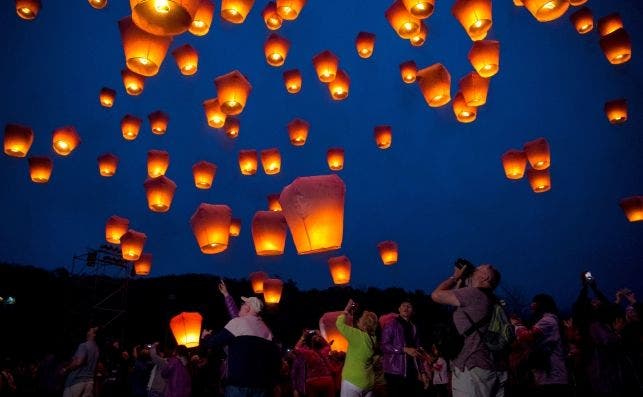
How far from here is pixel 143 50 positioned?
15.0 ft

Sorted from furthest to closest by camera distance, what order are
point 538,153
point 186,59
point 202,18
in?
point 186,59
point 538,153
point 202,18

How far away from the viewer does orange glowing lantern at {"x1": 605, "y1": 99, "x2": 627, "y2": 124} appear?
8047 millimetres

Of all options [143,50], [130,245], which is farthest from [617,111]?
[130,245]

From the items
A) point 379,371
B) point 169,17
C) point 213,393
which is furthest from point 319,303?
point 169,17

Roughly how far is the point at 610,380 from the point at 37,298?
95.7 feet

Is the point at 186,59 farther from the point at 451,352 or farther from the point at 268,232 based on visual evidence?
the point at 451,352

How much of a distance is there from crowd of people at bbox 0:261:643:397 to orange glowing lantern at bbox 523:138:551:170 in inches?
92.8

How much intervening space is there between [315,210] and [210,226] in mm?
2429

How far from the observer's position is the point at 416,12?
519cm

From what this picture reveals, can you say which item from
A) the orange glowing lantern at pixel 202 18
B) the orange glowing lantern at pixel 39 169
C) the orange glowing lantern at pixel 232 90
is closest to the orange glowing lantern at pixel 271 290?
the orange glowing lantern at pixel 39 169

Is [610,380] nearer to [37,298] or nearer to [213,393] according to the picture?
[213,393]

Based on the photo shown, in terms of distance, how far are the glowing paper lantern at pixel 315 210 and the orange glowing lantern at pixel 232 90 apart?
125 inches

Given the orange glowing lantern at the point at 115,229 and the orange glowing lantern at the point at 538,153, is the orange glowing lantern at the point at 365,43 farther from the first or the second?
the orange glowing lantern at the point at 115,229

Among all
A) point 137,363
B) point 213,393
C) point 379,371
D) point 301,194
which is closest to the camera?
point 301,194
